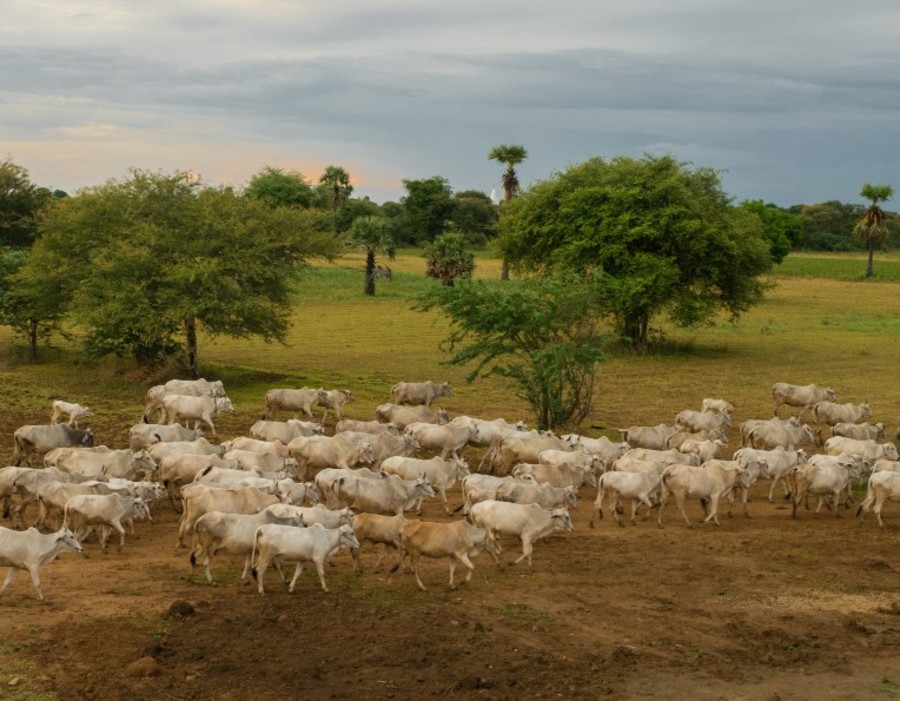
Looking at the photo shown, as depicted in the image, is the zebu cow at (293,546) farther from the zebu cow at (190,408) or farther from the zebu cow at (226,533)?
the zebu cow at (190,408)

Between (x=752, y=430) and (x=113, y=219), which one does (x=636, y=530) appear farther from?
(x=113, y=219)

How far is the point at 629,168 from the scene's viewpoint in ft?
159

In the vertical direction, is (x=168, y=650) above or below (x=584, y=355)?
below

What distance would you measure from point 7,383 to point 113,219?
6418 mm

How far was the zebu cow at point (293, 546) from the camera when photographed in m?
15.6

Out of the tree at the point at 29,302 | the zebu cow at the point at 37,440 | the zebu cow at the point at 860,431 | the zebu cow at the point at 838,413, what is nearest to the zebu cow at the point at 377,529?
the zebu cow at the point at 37,440

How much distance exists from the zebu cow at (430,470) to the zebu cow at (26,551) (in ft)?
21.7

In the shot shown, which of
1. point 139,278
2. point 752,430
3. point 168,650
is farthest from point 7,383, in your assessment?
point 168,650

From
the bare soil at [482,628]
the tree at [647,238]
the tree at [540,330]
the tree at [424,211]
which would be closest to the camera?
the bare soil at [482,628]

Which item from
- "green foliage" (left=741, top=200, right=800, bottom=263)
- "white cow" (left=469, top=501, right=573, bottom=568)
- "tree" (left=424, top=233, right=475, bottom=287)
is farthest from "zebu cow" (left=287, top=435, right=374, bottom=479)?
"green foliage" (left=741, top=200, right=800, bottom=263)

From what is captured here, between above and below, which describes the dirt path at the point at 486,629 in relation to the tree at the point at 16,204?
below

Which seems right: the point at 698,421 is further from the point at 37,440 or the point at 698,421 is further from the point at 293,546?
the point at 293,546

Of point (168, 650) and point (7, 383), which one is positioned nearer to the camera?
point (168, 650)

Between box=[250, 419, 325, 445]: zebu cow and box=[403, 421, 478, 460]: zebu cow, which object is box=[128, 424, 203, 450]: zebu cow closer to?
box=[250, 419, 325, 445]: zebu cow
